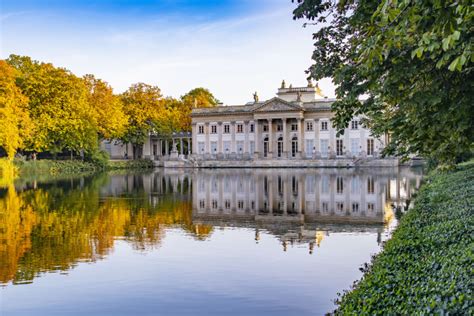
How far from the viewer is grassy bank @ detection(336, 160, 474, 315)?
16.9 feet

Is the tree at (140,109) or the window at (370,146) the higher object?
the tree at (140,109)

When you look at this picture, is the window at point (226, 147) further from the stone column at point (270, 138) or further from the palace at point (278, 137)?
the stone column at point (270, 138)

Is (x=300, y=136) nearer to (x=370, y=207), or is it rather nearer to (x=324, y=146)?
(x=324, y=146)

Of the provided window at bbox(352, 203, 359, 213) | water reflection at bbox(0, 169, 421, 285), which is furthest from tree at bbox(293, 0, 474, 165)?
window at bbox(352, 203, 359, 213)

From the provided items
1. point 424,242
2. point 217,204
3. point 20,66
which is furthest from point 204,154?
point 424,242

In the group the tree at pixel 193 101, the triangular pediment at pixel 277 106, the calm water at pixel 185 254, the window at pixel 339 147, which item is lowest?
the calm water at pixel 185 254

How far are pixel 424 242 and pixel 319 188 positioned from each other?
2015 cm

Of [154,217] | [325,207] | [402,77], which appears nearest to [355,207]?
[325,207]

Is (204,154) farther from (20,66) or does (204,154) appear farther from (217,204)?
(217,204)

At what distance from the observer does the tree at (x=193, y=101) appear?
7812 centimetres

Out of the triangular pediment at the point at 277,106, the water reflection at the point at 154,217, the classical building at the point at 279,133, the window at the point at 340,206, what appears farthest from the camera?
the triangular pediment at the point at 277,106

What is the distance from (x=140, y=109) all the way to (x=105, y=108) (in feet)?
25.3

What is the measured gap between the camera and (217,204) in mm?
22078

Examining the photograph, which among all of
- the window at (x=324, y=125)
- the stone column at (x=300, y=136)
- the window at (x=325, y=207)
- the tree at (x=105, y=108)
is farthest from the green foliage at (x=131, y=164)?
the window at (x=325, y=207)
